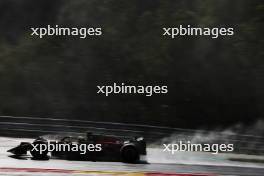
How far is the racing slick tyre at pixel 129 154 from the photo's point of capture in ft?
51.6

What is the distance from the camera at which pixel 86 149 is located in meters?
15.6

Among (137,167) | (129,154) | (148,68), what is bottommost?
(137,167)

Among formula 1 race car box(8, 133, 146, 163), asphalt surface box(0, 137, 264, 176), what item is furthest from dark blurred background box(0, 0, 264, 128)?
formula 1 race car box(8, 133, 146, 163)

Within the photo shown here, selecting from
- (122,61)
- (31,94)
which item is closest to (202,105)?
(122,61)

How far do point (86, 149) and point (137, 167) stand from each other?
167 centimetres

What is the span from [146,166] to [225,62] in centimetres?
1625

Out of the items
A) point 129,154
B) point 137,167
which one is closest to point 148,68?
point 129,154

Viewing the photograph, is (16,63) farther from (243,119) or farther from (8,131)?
(243,119)

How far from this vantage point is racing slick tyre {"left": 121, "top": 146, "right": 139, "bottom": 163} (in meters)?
15.7

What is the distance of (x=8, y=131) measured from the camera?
67.2ft

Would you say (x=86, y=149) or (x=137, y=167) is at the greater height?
(x=86, y=149)

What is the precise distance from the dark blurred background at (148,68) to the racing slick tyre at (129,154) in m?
12.6

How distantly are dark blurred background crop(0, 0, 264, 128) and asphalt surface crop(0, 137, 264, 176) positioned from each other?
11.2 m

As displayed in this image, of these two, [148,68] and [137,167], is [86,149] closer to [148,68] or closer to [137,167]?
[137,167]
